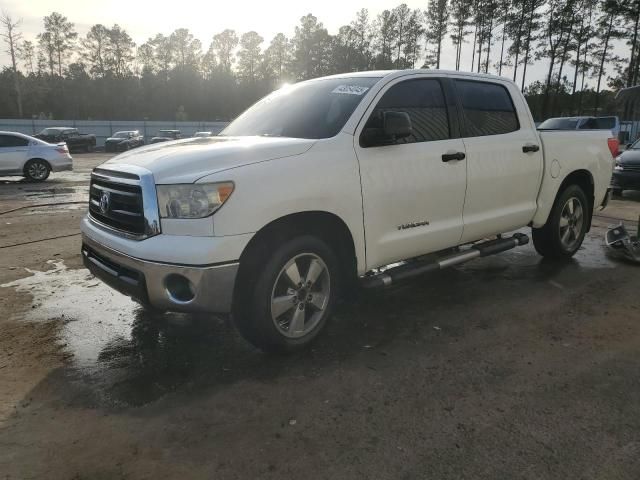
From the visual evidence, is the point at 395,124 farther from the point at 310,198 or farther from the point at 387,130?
the point at 310,198

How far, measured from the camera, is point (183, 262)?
2934 mm

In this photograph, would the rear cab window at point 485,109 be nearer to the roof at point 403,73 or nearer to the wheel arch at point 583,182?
the roof at point 403,73

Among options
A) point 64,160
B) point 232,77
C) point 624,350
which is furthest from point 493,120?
point 232,77

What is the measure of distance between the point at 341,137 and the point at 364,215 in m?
0.56

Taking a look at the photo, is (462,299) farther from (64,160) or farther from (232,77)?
(232,77)

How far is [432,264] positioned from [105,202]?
8.31 feet

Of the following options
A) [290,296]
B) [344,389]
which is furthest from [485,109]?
[344,389]

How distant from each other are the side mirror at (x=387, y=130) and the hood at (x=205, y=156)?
1.46 feet

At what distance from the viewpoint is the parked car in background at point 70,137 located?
32438mm

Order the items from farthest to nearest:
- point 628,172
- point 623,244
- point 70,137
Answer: point 70,137
point 628,172
point 623,244

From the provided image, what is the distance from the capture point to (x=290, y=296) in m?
3.37

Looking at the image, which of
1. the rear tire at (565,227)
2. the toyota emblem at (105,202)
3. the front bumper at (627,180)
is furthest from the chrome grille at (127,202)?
the front bumper at (627,180)

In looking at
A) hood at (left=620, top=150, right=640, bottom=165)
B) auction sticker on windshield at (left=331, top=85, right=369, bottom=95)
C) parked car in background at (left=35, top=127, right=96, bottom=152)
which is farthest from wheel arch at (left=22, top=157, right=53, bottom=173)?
parked car in background at (left=35, top=127, right=96, bottom=152)

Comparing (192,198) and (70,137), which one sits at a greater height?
(192,198)
